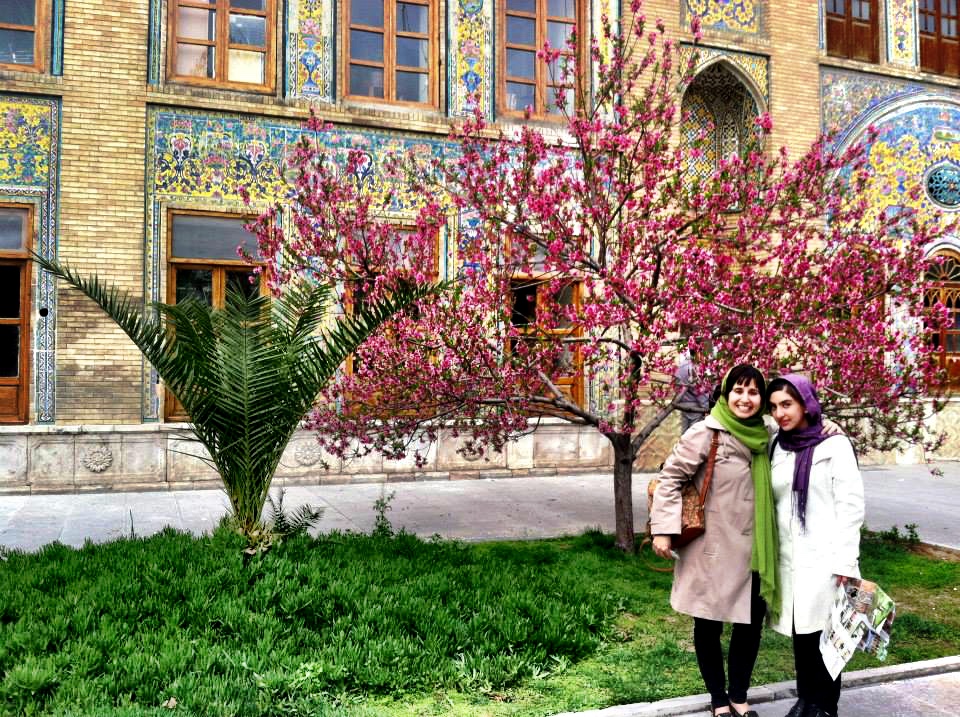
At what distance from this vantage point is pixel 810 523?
3771 millimetres

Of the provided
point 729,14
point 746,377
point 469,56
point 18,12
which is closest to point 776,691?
point 746,377

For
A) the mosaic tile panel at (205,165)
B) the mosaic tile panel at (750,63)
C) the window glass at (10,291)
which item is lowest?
the window glass at (10,291)

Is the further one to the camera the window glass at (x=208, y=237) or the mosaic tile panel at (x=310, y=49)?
the mosaic tile panel at (x=310, y=49)

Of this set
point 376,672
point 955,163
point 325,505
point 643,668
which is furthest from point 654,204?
point 955,163

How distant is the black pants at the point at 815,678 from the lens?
3.84 m

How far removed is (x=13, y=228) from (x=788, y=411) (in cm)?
1044

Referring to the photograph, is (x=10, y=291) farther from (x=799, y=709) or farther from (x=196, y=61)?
(x=799, y=709)

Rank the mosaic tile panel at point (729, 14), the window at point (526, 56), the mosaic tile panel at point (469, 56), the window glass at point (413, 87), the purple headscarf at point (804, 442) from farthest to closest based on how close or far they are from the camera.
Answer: the mosaic tile panel at point (729, 14) → the window at point (526, 56) → the mosaic tile panel at point (469, 56) → the window glass at point (413, 87) → the purple headscarf at point (804, 442)

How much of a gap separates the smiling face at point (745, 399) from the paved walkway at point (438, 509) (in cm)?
471

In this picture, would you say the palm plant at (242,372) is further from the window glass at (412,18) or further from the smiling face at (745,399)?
the window glass at (412,18)

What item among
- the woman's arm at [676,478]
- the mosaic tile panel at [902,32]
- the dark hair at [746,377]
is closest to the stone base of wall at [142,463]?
the woman's arm at [676,478]

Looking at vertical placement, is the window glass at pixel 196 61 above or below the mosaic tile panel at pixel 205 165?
above

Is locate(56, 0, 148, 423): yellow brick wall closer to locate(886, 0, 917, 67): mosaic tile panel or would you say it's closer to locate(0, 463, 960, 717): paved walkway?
locate(0, 463, 960, 717): paved walkway

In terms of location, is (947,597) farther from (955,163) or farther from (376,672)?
(955,163)
